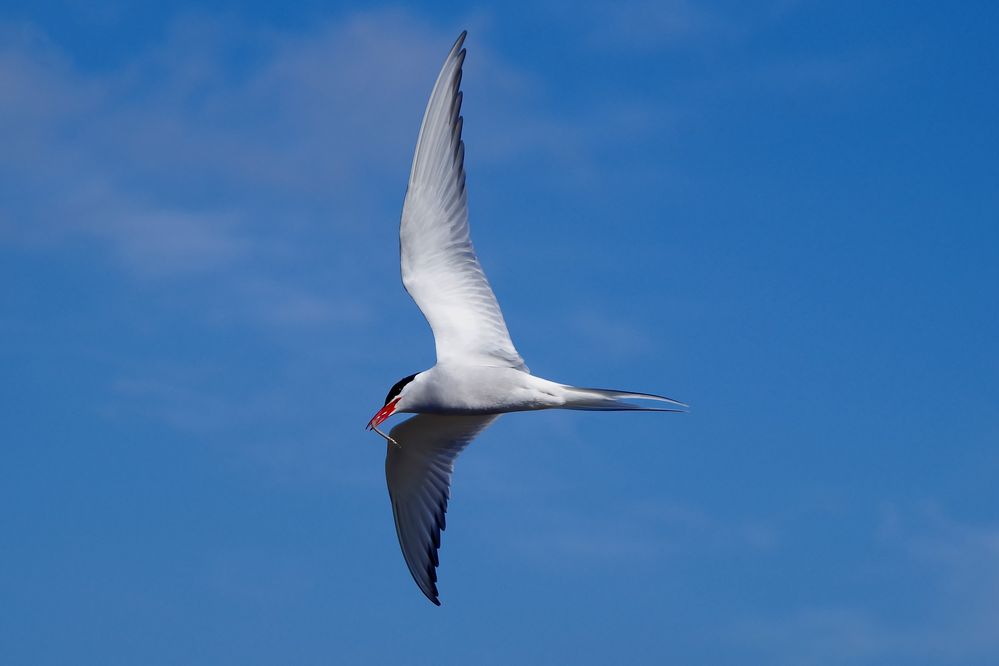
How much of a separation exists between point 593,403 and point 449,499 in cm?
192

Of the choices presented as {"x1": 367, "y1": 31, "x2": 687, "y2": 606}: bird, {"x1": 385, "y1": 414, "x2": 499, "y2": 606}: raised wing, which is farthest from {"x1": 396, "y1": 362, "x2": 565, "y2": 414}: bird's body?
{"x1": 385, "y1": 414, "x2": 499, "y2": 606}: raised wing

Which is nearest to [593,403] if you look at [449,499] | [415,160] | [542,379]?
[542,379]

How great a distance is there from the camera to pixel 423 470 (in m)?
10.5

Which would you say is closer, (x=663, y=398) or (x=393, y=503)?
(x=663, y=398)

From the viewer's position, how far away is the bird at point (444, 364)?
9.41 metres

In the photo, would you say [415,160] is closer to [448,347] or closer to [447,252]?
[447,252]

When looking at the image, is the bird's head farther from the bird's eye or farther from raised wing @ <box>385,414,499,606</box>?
raised wing @ <box>385,414,499,606</box>

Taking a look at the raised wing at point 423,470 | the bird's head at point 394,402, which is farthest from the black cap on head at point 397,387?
the raised wing at point 423,470

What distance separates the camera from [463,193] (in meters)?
Answer: 9.77

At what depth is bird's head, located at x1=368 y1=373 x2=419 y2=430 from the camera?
970cm

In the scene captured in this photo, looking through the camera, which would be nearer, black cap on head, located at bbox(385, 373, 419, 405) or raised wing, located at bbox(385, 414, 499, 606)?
black cap on head, located at bbox(385, 373, 419, 405)

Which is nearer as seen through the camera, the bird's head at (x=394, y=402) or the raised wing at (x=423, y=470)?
the bird's head at (x=394, y=402)

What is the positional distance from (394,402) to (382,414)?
179mm

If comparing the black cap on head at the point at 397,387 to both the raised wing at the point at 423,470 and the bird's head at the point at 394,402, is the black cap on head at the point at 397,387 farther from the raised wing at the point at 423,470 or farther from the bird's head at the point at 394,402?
the raised wing at the point at 423,470
